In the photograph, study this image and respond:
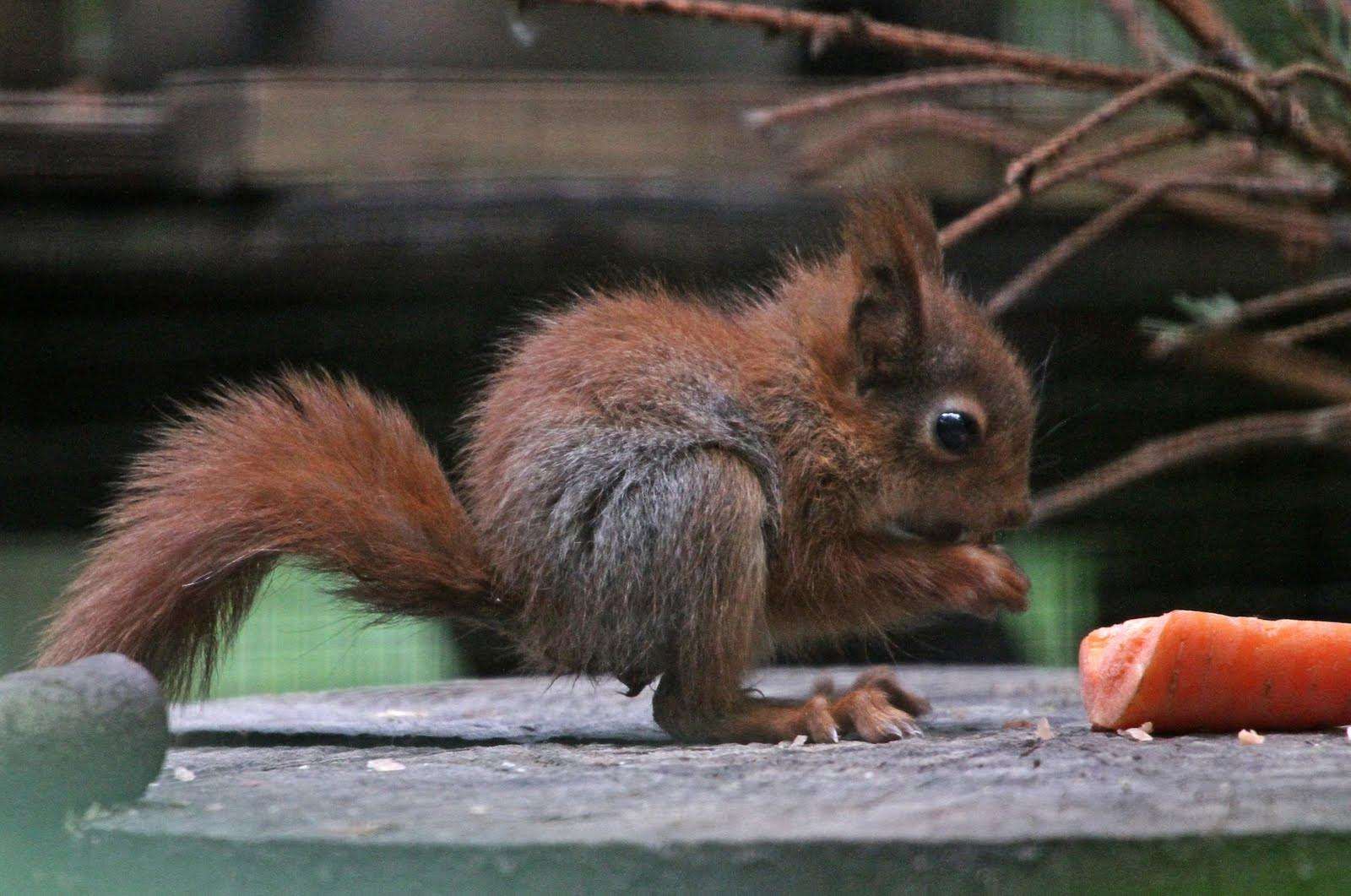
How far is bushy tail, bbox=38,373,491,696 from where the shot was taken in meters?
1.44

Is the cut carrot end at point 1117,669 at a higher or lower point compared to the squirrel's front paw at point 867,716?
higher

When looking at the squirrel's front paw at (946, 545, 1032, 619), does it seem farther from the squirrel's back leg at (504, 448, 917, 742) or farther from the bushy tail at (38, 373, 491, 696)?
the bushy tail at (38, 373, 491, 696)

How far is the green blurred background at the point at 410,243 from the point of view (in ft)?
7.64

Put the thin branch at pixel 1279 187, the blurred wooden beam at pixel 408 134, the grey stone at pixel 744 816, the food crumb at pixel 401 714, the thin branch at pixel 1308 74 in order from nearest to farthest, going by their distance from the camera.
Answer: the grey stone at pixel 744 816
the thin branch at pixel 1308 74
the food crumb at pixel 401 714
the thin branch at pixel 1279 187
the blurred wooden beam at pixel 408 134

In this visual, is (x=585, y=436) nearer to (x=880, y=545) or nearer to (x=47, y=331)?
(x=880, y=545)

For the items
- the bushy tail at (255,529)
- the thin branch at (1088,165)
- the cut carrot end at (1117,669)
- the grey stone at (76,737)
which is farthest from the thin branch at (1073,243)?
the grey stone at (76,737)

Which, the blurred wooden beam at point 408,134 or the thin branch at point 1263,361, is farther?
the blurred wooden beam at point 408,134

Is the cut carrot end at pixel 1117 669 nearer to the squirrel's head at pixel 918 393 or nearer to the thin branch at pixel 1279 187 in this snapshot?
the squirrel's head at pixel 918 393

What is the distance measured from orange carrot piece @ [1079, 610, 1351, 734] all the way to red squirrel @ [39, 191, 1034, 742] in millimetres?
187

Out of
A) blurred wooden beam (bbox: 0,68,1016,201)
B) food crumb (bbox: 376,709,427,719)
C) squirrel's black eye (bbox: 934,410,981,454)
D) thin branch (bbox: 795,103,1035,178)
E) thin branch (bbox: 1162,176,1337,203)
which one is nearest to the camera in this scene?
squirrel's black eye (bbox: 934,410,981,454)

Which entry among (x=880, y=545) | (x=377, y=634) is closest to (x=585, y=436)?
(x=880, y=545)

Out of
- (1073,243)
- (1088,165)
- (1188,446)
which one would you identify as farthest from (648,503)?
(1188,446)

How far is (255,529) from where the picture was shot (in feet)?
4.75

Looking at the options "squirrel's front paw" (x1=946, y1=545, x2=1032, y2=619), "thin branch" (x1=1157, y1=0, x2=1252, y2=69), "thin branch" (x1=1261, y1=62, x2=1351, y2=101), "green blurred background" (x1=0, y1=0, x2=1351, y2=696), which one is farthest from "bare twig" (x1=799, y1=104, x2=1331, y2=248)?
"squirrel's front paw" (x1=946, y1=545, x2=1032, y2=619)
